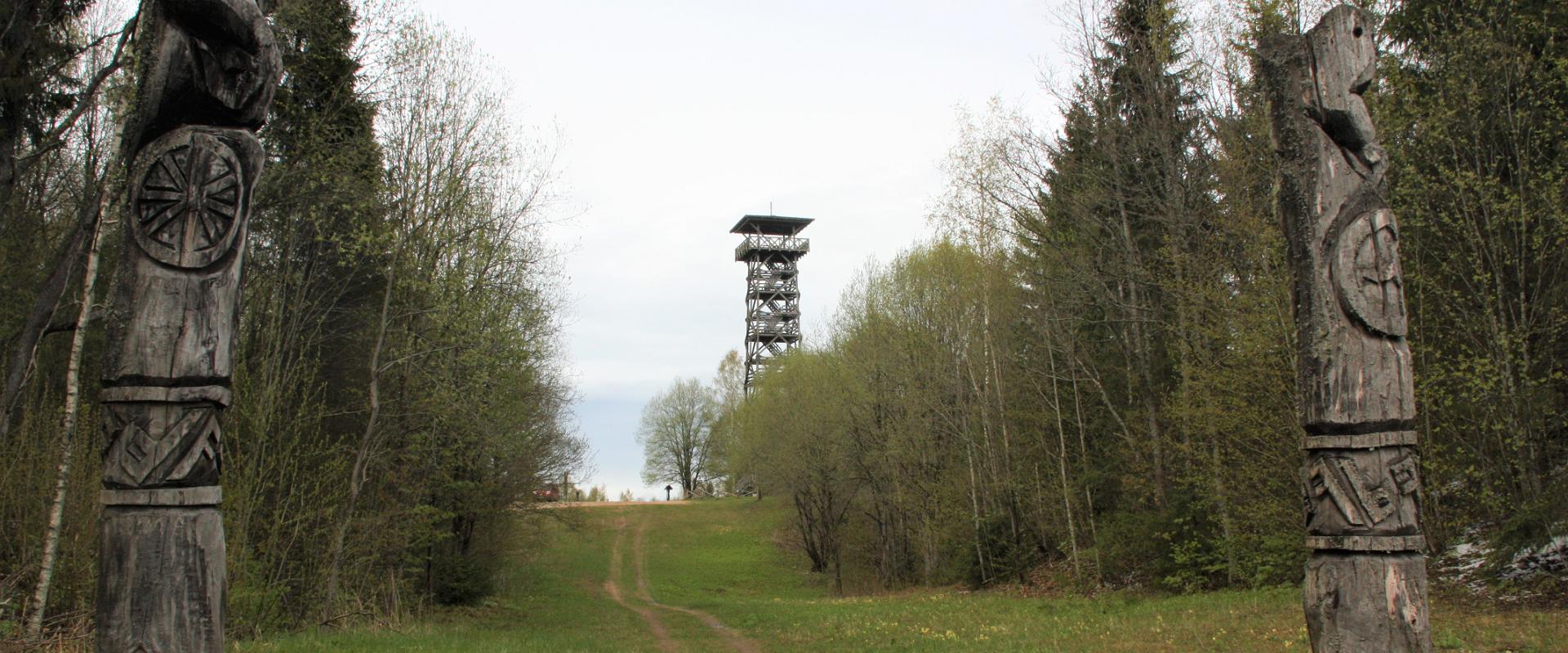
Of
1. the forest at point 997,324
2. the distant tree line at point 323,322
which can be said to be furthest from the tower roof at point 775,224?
the distant tree line at point 323,322

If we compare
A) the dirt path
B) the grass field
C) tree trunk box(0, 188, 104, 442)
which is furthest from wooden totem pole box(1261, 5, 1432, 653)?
the dirt path

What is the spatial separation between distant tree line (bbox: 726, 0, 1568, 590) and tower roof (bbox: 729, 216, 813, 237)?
3032 centimetres

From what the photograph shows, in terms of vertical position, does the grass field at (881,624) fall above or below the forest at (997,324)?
below

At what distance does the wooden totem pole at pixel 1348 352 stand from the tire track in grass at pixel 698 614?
1038cm

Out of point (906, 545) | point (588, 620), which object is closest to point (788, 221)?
point (906, 545)

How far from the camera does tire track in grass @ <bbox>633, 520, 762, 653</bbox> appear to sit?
15.8 metres

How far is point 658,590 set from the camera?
35656 mm

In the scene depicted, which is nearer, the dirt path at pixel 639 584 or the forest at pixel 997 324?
the forest at pixel 997 324

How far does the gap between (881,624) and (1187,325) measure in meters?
7.34

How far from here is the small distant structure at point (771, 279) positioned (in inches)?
2416

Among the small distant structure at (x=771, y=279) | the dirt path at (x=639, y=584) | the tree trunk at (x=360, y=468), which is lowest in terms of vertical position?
the dirt path at (x=639, y=584)

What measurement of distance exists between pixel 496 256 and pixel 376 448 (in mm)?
4581

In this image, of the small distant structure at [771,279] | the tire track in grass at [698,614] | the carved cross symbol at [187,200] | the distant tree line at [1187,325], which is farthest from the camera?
the small distant structure at [771,279]

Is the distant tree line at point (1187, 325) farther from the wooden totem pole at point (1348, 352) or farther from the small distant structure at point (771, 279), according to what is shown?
the small distant structure at point (771, 279)
